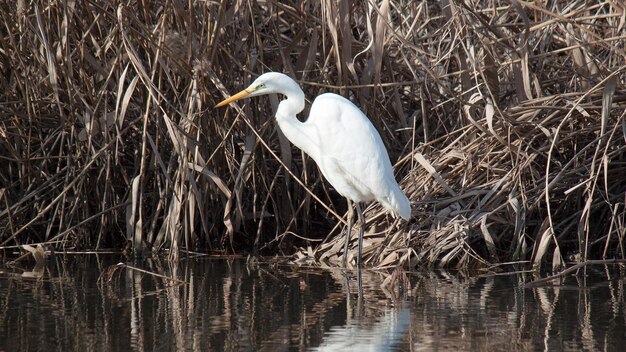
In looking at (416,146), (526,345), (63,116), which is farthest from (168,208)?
(526,345)

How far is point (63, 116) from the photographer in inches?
220

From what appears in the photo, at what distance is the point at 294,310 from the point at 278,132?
1784mm

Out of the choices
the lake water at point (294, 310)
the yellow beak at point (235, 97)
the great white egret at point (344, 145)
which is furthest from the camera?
the great white egret at point (344, 145)

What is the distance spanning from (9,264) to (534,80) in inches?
125

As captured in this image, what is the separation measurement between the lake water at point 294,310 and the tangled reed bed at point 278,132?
1.28 feet

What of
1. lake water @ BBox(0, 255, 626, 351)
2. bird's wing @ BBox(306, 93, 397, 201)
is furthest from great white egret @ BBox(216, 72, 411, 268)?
lake water @ BBox(0, 255, 626, 351)

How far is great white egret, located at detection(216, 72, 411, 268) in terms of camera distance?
5.29 meters

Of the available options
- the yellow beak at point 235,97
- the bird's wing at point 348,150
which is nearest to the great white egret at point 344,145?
the bird's wing at point 348,150

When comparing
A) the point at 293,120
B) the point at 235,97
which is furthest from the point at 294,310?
the point at 293,120

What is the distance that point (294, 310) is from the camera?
4.22 meters

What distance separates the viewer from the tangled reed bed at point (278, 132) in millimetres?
5305

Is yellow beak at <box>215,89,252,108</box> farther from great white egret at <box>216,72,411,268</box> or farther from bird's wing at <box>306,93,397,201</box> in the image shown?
bird's wing at <box>306,93,397,201</box>

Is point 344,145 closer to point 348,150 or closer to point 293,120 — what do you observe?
point 348,150

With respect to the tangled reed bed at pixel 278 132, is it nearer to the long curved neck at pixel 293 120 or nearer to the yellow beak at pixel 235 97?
the long curved neck at pixel 293 120
